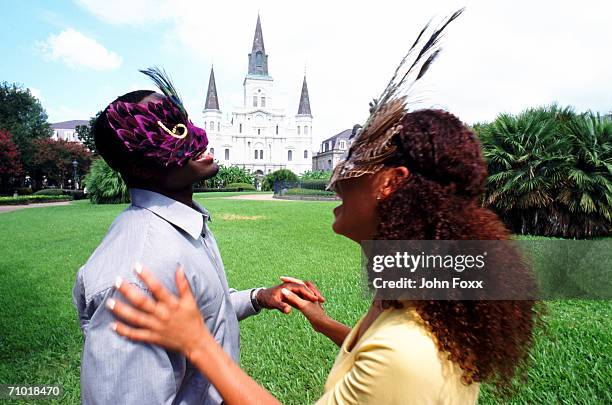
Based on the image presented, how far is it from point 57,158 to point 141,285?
161 ft

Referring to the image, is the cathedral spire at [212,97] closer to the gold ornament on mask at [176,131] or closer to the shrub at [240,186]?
the shrub at [240,186]

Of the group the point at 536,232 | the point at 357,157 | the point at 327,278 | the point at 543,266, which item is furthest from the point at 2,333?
the point at 536,232

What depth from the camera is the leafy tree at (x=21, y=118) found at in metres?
40.3

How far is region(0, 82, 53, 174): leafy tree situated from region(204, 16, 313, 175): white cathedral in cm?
3105

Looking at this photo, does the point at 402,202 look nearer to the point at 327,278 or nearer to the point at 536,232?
→ the point at 327,278

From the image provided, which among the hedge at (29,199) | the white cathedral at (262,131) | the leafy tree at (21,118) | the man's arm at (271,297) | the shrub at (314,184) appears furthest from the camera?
the white cathedral at (262,131)

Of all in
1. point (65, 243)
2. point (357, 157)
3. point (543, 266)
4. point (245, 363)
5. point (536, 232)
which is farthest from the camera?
point (536, 232)

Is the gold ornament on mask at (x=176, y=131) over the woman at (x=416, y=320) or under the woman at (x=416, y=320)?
over

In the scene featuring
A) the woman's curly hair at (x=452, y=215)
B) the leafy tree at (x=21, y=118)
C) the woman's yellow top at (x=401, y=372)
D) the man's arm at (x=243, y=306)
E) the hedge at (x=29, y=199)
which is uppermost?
the leafy tree at (x=21, y=118)

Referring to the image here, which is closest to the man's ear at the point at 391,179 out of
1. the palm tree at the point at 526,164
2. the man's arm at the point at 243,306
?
the man's arm at the point at 243,306

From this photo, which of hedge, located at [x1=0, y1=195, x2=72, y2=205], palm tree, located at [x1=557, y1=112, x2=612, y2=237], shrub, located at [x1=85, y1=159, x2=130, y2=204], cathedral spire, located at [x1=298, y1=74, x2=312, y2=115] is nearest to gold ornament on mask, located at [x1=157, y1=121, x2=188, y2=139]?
palm tree, located at [x1=557, y1=112, x2=612, y2=237]

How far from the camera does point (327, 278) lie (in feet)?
19.2

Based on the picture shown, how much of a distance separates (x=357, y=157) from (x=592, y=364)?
3.04 m

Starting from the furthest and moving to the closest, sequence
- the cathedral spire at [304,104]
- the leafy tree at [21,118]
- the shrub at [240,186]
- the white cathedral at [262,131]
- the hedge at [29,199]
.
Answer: the cathedral spire at [304,104]
the white cathedral at [262,131]
the shrub at [240,186]
the leafy tree at [21,118]
the hedge at [29,199]
